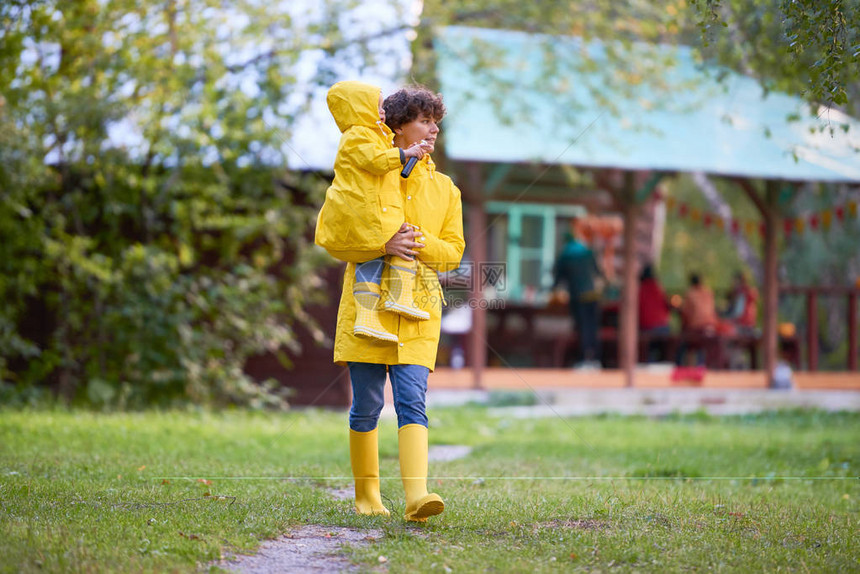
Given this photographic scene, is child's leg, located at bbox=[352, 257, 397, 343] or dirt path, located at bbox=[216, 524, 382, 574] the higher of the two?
child's leg, located at bbox=[352, 257, 397, 343]

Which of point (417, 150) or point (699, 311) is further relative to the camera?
point (699, 311)

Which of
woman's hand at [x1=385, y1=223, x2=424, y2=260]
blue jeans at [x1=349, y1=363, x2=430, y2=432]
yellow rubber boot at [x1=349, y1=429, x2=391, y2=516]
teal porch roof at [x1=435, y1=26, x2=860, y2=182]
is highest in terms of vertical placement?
teal porch roof at [x1=435, y1=26, x2=860, y2=182]

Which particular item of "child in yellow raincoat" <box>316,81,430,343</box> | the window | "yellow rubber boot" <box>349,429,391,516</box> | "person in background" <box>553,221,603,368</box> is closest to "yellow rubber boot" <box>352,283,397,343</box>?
"child in yellow raincoat" <box>316,81,430,343</box>

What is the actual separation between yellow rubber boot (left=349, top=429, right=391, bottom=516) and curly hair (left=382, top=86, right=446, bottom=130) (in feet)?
4.25

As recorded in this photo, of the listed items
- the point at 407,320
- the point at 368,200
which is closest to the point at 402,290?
the point at 407,320

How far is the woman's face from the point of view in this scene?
3588mm

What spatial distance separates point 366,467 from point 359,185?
1.17 meters

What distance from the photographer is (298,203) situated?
362 inches

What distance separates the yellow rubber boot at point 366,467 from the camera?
145 inches

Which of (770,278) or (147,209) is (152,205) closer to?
(147,209)

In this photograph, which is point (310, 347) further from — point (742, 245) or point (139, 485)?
point (742, 245)

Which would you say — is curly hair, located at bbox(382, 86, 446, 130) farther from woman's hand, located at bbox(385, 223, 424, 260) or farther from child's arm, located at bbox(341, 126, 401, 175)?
woman's hand, located at bbox(385, 223, 424, 260)

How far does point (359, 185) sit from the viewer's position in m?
3.46

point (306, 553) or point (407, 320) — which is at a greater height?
point (407, 320)
